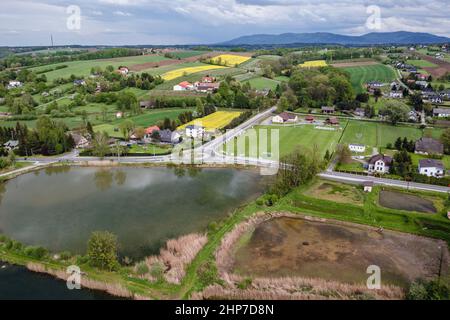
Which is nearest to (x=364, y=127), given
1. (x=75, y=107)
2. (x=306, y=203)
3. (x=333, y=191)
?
(x=333, y=191)

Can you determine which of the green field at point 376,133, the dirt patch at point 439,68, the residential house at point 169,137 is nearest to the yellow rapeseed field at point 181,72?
the residential house at point 169,137

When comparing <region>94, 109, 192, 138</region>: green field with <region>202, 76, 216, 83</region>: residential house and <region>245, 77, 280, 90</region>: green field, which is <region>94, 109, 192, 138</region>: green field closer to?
<region>202, 76, 216, 83</region>: residential house

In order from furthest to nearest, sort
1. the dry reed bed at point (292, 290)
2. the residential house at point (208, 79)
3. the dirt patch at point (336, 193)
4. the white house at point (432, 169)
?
1. the residential house at point (208, 79)
2. the white house at point (432, 169)
3. the dirt patch at point (336, 193)
4. the dry reed bed at point (292, 290)

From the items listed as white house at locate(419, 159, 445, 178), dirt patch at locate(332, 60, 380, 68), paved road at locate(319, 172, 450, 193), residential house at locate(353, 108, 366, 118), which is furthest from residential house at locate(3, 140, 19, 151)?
dirt patch at locate(332, 60, 380, 68)

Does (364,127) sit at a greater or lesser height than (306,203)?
greater

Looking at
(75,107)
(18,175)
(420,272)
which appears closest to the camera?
(420,272)

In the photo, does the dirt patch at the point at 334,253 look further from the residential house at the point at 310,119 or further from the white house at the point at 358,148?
the residential house at the point at 310,119

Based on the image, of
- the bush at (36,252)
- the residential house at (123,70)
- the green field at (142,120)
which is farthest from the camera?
the residential house at (123,70)
